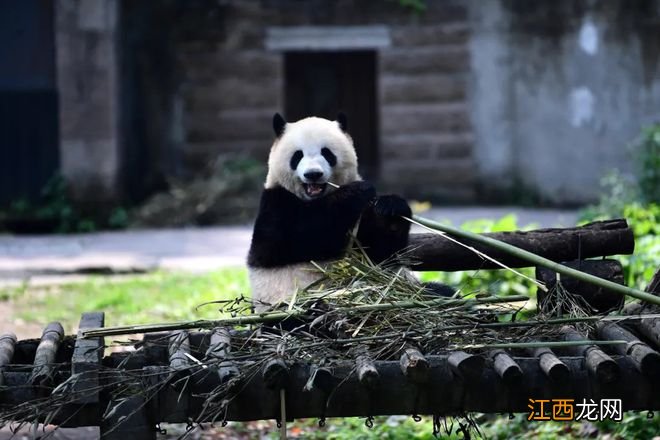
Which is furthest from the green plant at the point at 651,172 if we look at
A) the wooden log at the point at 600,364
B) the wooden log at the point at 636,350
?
the wooden log at the point at 600,364

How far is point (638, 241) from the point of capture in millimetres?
7723

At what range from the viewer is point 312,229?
5203 mm

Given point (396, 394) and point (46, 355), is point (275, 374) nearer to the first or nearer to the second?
point (396, 394)

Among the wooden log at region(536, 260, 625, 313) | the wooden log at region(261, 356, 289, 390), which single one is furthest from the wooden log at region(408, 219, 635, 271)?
the wooden log at region(261, 356, 289, 390)

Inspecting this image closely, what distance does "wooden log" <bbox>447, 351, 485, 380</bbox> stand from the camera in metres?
3.87

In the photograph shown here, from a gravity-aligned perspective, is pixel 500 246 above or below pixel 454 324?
above

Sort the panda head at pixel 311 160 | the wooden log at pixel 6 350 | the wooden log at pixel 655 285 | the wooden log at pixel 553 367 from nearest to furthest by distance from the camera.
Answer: the wooden log at pixel 553 367, the wooden log at pixel 6 350, the wooden log at pixel 655 285, the panda head at pixel 311 160

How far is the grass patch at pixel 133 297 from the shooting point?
336 inches

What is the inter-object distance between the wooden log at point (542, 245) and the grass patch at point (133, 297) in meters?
3.08

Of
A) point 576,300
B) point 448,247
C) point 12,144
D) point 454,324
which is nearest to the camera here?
point 454,324

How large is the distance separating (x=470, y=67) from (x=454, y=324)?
1165 cm

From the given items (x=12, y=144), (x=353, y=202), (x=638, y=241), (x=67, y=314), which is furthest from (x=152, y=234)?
(x=353, y=202)

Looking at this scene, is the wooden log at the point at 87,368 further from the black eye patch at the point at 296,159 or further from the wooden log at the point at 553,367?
the wooden log at the point at 553,367

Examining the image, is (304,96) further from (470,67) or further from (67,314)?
(67,314)
